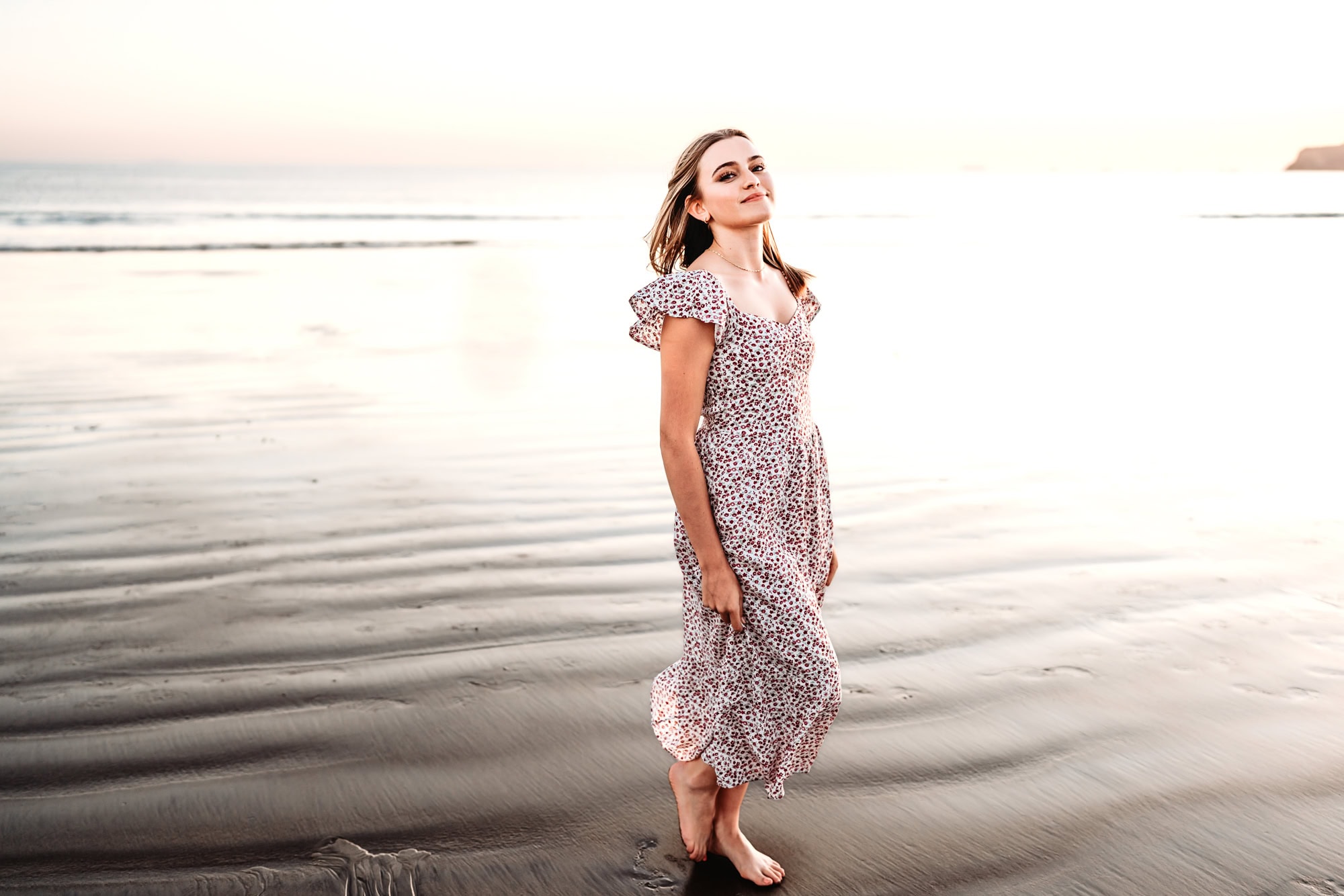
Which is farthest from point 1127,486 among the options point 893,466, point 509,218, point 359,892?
point 509,218

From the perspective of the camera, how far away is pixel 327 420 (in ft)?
24.2

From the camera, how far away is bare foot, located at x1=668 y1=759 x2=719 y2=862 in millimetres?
2775

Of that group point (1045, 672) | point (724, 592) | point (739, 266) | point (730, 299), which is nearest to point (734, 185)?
point (739, 266)

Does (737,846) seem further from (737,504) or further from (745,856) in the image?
(737,504)

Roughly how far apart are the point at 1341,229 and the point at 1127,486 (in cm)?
Result: 2458

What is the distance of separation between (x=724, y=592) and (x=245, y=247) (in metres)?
23.1

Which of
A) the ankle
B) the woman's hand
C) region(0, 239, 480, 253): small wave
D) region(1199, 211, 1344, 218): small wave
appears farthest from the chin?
region(1199, 211, 1344, 218): small wave

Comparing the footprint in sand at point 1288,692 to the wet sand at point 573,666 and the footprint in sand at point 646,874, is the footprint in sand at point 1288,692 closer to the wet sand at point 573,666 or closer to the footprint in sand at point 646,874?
the wet sand at point 573,666

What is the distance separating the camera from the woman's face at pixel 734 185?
8.70ft

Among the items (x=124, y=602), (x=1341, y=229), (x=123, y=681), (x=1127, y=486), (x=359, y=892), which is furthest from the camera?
(x=1341, y=229)

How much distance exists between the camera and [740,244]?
2.71 meters

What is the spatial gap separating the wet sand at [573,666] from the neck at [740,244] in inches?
58.7

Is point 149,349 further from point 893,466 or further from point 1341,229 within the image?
point 1341,229

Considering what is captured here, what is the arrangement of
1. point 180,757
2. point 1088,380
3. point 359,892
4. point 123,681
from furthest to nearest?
1. point 1088,380
2. point 123,681
3. point 180,757
4. point 359,892
